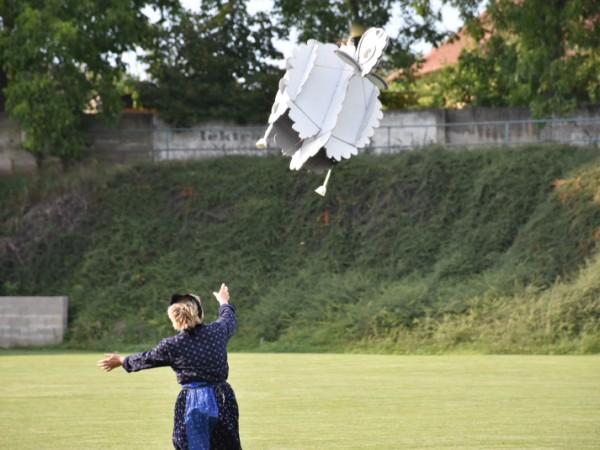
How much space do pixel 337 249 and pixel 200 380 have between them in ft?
81.9

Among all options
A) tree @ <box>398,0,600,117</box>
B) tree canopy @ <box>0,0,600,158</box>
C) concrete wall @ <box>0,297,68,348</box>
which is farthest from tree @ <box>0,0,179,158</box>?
tree @ <box>398,0,600,117</box>

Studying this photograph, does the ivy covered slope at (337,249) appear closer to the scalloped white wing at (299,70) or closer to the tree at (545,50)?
the tree at (545,50)

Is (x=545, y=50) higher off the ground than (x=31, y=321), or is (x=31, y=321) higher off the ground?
(x=545, y=50)

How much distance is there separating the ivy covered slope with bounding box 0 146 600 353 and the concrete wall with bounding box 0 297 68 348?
0.53 metres

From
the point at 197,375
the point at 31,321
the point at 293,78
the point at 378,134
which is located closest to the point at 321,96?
the point at 293,78

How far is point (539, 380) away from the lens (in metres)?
19.9

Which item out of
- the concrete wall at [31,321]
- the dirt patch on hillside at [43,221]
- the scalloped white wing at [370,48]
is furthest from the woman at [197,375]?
the dirt patch on hillside at [43,221]

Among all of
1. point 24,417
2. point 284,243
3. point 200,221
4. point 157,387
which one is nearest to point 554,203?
point 284,243

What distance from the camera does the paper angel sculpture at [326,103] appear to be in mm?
10156

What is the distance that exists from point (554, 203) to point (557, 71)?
5.15 m

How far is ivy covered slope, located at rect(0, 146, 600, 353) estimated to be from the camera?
29.8 meters

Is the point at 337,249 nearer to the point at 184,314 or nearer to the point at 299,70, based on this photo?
the point at 299,70

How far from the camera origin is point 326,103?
10.3 meters

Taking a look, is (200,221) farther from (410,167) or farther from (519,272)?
(519,272)
